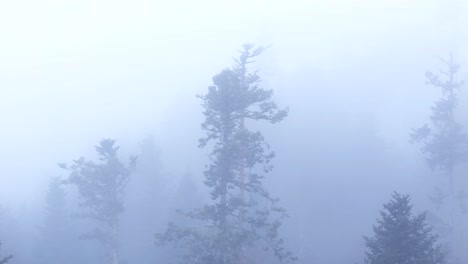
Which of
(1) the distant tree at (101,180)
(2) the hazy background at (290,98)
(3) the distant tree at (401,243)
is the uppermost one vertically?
(2) the hazy background at (290,98)

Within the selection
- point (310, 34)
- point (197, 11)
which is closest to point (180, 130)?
point (310, 34)

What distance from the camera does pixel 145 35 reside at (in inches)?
5581

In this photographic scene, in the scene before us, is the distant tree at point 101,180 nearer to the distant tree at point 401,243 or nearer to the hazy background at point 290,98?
the hazy background at point 290,98

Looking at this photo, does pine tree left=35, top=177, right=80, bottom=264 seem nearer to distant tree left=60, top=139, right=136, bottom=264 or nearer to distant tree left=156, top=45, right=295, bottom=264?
distant tree left=60, top=139, right=136, bottom=264

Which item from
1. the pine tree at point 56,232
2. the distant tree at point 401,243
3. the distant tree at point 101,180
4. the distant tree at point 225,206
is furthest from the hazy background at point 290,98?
the distant tree at point 401,243

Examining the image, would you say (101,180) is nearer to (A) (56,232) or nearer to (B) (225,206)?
(B) (225,206)

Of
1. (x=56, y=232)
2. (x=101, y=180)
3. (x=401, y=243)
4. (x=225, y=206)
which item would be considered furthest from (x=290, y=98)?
(x=401, y=243)

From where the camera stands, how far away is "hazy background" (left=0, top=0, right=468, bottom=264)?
51.2 m

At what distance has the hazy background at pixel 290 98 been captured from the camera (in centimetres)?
5116

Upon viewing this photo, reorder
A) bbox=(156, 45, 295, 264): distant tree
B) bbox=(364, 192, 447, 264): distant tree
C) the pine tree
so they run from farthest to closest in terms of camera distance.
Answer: the pine tree, bbox=(156, 45, 295, 264): distant tree, bbox=(364, 192, 447, 264): distant tree

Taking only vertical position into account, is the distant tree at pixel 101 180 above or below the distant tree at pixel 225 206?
above

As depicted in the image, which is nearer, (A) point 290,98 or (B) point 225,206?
(B) point 225,206

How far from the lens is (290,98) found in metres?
67.3

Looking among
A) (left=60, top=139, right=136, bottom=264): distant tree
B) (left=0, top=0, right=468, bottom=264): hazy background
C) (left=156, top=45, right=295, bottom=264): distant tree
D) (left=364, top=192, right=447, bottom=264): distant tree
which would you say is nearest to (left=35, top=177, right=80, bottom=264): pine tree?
(left=0, top=0, right=468, bottom=264): hazy background
